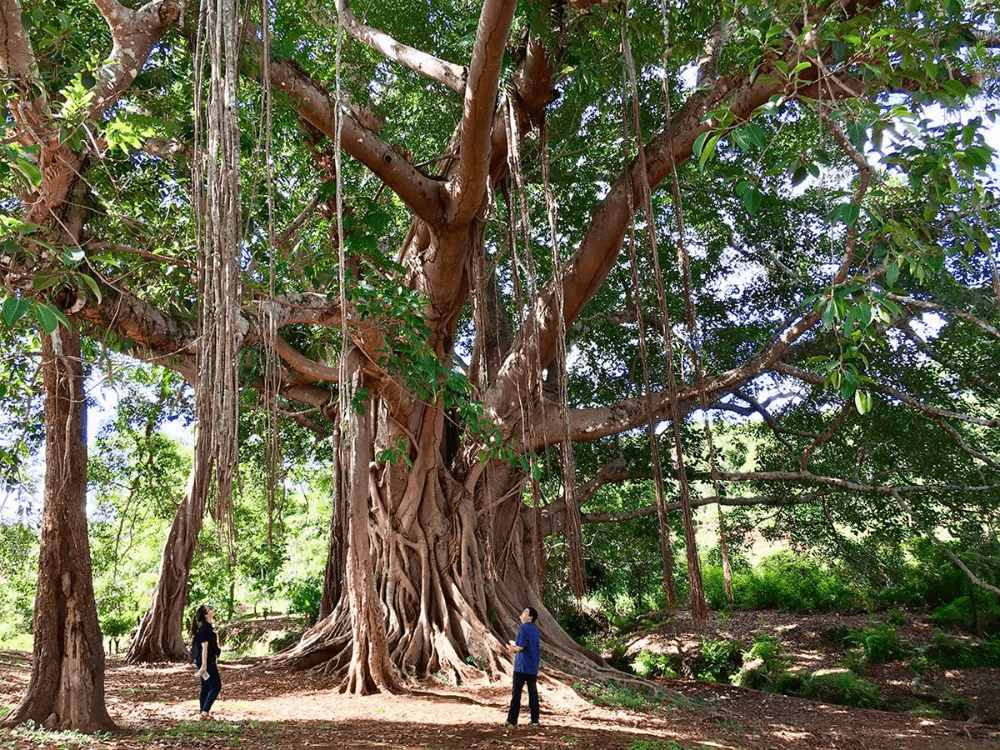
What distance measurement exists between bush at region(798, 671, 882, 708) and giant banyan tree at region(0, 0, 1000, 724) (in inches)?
71.2

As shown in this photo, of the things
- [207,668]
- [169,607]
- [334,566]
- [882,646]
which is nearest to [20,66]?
[207,668]

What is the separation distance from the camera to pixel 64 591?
4.39m

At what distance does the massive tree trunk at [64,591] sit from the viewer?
4293mm

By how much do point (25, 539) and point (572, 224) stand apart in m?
7.37

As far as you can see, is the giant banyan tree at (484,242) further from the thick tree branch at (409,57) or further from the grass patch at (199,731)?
the grass patch at (199,731)

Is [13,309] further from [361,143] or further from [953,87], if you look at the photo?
[361,143]

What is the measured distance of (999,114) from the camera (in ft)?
9.51

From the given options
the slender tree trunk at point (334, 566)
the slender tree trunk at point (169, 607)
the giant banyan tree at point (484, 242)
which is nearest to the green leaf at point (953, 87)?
the giant banyan tree at point (484, 242)

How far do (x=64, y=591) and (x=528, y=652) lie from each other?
2725mm

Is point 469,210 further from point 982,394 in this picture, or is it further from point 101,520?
point 101,520

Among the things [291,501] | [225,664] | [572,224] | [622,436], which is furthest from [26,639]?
[572,224]

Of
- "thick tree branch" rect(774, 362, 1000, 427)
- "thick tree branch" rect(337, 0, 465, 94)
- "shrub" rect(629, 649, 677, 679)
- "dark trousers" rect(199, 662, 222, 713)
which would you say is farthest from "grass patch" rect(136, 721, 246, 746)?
"shrub" rect(629, 649, 677, 679)

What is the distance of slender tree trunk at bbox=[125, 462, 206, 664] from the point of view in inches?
329

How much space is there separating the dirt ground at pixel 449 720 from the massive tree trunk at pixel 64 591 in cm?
22
